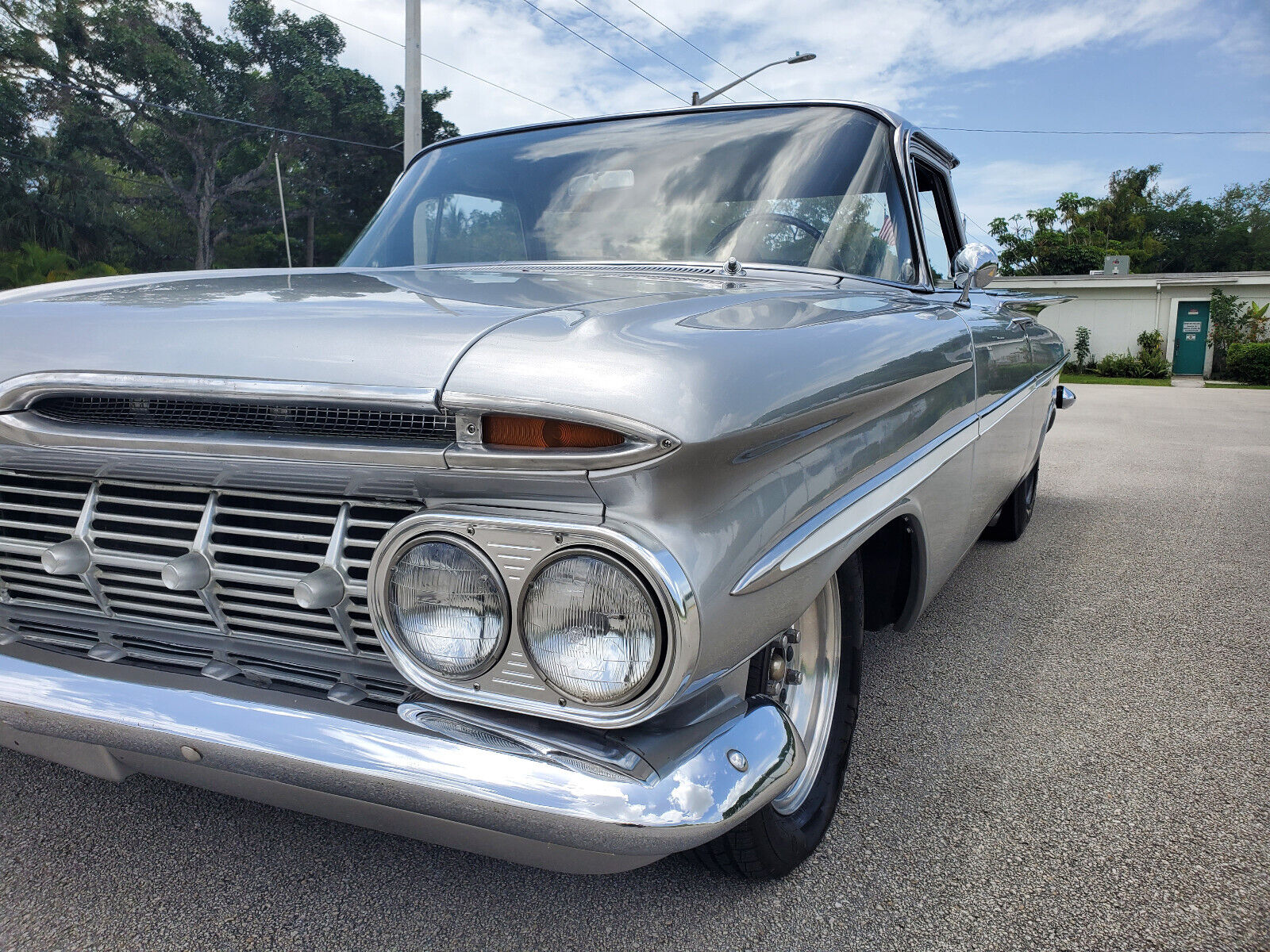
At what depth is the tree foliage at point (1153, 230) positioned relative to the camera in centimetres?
5044

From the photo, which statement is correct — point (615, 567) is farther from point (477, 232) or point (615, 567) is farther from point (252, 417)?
point (477, 232)

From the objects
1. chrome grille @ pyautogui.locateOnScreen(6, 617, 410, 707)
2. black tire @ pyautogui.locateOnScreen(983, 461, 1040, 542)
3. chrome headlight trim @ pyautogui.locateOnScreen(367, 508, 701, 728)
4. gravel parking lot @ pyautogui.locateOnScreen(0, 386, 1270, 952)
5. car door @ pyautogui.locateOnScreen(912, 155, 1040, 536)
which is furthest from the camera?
black tire @ pyautogui.locateOnScreen(983, 461, 1040, 542)

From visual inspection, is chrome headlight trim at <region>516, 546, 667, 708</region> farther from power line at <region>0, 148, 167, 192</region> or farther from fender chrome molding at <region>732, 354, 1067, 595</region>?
power line at <region>0, 148, 167, 192</region>

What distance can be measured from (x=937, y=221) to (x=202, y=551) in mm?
2716

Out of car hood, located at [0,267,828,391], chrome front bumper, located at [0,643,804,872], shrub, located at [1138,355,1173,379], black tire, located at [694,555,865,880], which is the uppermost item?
car hood, located at [0,267,828,391]

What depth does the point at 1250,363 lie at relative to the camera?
88.6 feet

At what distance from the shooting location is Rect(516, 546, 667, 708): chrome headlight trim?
3.78ft

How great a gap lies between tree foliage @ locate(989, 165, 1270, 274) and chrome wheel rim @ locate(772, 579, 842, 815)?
49.2 meters

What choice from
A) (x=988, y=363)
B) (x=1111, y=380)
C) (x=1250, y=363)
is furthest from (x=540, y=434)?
(x=1250, y=363)

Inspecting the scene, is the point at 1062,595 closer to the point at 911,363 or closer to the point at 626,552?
the point at 911,363

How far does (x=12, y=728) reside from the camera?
148cm

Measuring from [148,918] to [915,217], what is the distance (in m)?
2.55

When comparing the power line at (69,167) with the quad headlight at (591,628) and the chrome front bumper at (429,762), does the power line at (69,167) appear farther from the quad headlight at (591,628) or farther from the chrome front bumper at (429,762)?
the quad headlight at (591,628)

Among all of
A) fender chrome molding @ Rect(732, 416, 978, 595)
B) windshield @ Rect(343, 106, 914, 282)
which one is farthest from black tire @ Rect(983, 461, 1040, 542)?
fender chrome molding @ Rect(732, 416, 978, 595)
